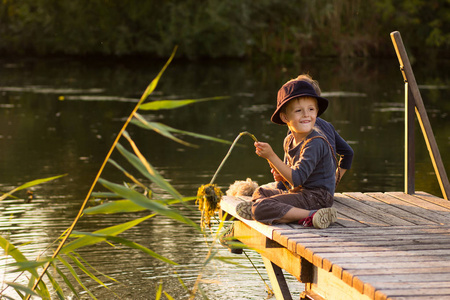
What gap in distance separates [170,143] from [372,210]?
9.55 m

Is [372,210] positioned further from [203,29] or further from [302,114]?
[203,29]

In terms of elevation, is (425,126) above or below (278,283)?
above

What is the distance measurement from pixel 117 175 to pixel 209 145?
3.61 metres

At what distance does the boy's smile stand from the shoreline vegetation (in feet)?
122

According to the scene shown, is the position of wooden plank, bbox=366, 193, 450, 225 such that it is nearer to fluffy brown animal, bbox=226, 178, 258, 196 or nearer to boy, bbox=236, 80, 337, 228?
boy, bbox=236, 80, 337, 228

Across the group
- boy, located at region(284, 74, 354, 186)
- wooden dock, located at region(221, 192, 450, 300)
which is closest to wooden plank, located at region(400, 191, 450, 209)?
wooden dock, located at region(221, 192, 450, 300)

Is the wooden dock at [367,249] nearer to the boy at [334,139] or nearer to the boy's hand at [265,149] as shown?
the boy at [334,139]

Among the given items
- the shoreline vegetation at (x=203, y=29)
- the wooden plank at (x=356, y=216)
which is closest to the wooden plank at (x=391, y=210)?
the wooden plank at (x=356, y=216)

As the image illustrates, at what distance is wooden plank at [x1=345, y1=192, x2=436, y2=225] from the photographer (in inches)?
201

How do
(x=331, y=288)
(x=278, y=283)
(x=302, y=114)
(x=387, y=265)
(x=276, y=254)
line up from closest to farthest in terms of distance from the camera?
(x=387, y=265)
(x=331, y=288)
(x=302, y=114)
(x=276, y=254)
(x=278, y=283)

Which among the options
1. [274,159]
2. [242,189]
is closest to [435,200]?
[242,189]

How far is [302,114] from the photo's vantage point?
5012 mm

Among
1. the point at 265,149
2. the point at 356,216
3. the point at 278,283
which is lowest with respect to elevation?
the point at 278,283

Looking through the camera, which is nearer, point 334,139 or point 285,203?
point 285,203
